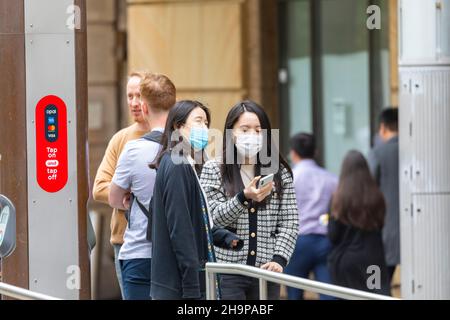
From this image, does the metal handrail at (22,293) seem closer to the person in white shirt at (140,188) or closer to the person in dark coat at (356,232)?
the person in white shirt at (140,188)

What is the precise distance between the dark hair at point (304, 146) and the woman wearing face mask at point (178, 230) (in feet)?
14.9

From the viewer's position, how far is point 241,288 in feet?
21.5

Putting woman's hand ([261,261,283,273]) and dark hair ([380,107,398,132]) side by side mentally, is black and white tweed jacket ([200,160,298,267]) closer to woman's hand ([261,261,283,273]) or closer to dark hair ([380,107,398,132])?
woman's hand ([261,261,283,273])

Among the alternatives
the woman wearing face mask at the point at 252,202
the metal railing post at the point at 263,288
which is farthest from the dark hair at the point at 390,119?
the metal railing post at the point at 263,288

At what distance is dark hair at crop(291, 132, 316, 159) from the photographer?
10.9 metres

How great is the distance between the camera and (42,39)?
22.2 feet

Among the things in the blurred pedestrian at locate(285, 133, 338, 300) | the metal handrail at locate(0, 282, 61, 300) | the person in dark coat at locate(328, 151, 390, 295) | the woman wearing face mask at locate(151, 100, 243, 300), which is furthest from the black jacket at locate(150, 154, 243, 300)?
the blurred pedestrian at locate(285, 133, 338, 300)

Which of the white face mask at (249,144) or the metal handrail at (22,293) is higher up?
the white face mask at (249,144)

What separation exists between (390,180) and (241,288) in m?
4.34

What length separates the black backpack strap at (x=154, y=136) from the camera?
6.68 metres

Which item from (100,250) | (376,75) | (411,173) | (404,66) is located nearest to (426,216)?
(411,173)

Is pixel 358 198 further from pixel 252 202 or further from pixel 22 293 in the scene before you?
pixel 22 293

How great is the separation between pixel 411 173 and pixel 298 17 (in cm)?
573

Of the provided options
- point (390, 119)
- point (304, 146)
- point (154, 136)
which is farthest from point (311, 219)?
point (154, 136)
